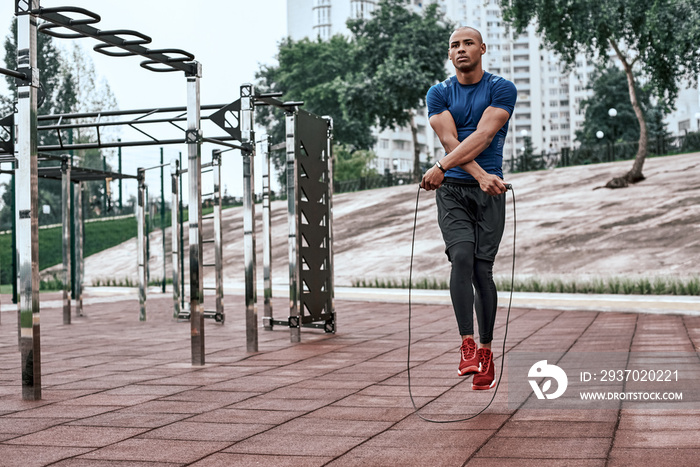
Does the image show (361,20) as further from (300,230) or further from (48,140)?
(300,230)

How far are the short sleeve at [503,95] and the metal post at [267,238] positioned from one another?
562 cm

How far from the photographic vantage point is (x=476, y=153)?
451cm

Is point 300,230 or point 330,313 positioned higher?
point 300,230

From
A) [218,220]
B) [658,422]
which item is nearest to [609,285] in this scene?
[218,220]

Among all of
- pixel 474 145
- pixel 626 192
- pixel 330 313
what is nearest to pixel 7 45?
pixel 626 192

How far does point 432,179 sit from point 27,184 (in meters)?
2.73

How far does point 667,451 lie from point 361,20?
4668 centimetres

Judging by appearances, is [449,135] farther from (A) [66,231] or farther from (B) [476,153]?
(A) [66,231]

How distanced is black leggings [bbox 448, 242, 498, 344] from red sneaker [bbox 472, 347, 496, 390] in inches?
3.2

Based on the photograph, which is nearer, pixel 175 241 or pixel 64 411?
pixel 64 411

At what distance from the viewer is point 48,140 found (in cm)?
6009

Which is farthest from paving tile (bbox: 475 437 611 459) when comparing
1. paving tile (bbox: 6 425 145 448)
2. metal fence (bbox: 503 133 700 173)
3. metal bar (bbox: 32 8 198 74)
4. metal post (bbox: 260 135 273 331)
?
metal fence (bbox: 503 133 700 173)

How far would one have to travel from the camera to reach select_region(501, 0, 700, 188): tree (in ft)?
82.1

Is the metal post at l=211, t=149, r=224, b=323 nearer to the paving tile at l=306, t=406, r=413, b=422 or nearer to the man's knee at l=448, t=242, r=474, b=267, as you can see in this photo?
the paving tile at l=306, t=406, r=413, b=422
